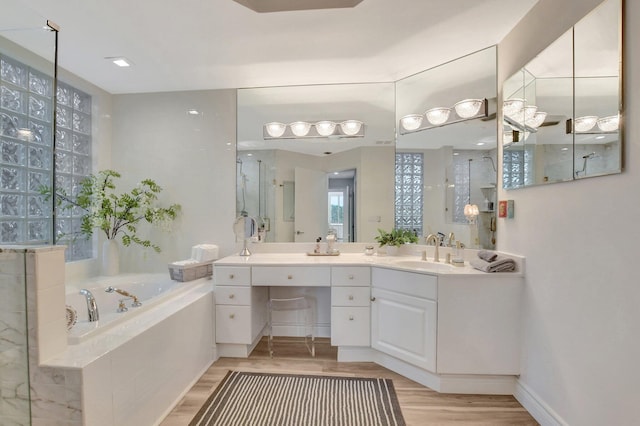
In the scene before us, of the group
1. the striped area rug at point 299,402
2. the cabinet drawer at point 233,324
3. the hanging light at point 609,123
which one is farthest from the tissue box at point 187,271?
the hanging light at point 609,123

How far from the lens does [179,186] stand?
293 centimetres

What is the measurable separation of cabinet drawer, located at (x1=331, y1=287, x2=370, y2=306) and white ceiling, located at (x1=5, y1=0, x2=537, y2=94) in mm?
1824

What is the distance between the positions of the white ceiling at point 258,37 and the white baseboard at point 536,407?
91.3 inches

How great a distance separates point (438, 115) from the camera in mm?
2447

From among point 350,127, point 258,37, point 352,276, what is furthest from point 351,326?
point 258,37

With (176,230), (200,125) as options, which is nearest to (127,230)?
(176,230)

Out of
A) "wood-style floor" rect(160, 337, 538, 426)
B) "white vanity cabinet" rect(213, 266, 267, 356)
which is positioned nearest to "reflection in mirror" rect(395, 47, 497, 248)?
"wood-style floor" rect(160, 337, 538, 426)

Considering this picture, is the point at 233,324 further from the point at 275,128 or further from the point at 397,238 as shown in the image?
the point at 275,128

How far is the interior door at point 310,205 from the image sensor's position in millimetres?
2797

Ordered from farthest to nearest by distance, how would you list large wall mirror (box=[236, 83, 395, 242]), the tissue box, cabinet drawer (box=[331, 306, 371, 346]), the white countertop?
large wall mirror (box=[236, 83, 395, 242]) → the tissue box → cabinet drawer (box=[331, 306, 371, 346]) → the white countertop

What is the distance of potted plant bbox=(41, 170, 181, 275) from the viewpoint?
2.62 metres

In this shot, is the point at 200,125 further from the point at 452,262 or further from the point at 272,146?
the point at 452,262

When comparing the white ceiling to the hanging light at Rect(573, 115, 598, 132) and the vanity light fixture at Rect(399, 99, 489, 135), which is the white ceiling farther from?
the hanging light at Rect(573, 115, 598, 132)

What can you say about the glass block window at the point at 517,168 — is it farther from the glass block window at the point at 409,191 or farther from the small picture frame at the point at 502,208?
the glass block window at the point at 409,191
